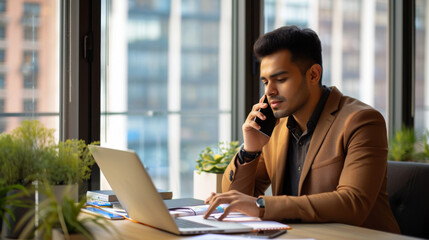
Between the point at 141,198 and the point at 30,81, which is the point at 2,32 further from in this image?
the point at 141,198

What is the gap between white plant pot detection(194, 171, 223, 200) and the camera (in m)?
3.21

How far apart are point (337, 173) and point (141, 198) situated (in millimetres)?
837

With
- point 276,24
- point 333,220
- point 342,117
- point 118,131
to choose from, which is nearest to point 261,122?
point 342,117

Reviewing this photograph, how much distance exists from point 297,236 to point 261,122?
2.72ft

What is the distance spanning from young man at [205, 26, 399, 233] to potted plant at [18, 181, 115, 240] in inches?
22.0

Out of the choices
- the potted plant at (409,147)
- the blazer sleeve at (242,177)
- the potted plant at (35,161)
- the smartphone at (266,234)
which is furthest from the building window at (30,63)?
the potted plant at (409,147)

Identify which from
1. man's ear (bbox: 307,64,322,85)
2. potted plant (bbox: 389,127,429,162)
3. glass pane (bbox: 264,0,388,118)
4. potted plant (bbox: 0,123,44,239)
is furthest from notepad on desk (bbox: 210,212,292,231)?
potted plant (bbox: 389,127,429,162)

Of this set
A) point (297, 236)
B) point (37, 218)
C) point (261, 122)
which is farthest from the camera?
point (261, 122)

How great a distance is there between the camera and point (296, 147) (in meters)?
2.35

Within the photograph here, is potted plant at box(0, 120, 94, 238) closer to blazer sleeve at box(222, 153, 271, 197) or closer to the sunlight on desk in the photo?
the sunlight on desk

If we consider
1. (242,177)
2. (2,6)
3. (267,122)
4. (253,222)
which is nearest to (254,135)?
(267,122)

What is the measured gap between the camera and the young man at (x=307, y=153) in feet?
5.98

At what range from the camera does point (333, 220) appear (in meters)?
1.85

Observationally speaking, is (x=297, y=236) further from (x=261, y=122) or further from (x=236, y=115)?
(x=236, y=115)
